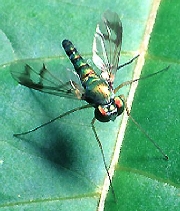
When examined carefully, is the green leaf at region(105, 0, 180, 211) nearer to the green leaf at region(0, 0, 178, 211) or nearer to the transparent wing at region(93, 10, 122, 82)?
the green leaf at region(0, 0, 178, 211)

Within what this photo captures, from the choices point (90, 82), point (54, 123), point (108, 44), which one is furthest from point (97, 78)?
point (54, 123)

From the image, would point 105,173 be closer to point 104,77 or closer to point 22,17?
point 104,77

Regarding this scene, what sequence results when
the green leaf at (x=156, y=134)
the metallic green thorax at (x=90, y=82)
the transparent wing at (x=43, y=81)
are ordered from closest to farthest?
the green leaf at (x=156, y=134) → the transparent wing at (x=43, y=81) → the metallic green thorax at (x=90, y=82)

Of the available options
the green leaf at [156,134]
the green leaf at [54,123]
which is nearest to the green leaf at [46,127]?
the green leaf at [54,123]

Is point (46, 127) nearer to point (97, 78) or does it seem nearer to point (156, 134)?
point (97, 78)

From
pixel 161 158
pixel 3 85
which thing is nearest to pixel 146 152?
pixel 161 158

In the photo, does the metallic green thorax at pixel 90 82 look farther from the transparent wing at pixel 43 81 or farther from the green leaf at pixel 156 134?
the green leaf at pixel 156 134
